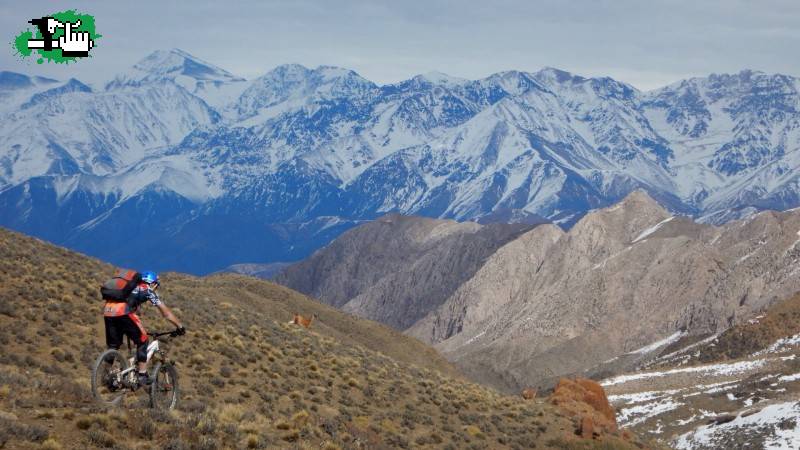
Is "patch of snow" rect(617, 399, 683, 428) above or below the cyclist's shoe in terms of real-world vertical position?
below

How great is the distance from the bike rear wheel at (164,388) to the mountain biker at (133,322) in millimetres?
243

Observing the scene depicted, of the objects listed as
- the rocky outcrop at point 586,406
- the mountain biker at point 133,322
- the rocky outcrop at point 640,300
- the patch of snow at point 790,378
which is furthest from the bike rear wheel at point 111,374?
the rocky outcrop at point 640,300

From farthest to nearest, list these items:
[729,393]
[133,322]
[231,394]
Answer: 1. [729,393]
2. [231,394]
3. [133,322]

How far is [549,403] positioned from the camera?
42.7 m

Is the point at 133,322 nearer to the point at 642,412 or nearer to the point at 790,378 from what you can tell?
the point at 642,412

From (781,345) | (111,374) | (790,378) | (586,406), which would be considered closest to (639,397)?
(790,378)

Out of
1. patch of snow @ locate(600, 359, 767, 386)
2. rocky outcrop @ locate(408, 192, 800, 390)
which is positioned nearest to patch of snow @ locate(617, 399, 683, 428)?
patch of snow @ locate(600, 359, 767, 386)

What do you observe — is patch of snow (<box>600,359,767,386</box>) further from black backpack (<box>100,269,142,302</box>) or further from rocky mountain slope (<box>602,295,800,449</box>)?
black backpack (<box>100,269,142,302</box>)

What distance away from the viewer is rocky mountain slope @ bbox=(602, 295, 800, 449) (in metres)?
52.8

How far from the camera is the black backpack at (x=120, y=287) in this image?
20203 mm

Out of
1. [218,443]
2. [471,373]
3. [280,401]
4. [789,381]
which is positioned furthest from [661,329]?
[218,443]

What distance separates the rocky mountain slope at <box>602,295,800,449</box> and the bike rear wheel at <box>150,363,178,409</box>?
3622 centimetres

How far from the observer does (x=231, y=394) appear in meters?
28.4

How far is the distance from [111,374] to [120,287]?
183 cm
